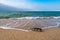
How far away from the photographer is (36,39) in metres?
5.56

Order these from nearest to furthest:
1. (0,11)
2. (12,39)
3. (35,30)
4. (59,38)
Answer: (12,39) → (59,38) → (35,30) → (0,11)

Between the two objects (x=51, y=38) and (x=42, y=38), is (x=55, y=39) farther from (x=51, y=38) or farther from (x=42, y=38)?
(x=42, y=38)

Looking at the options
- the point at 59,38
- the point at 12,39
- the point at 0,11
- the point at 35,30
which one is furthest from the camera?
the point at 0,11

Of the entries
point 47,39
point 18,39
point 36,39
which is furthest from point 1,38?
point 47,39

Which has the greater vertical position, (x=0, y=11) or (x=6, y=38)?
(x=6, y=38)

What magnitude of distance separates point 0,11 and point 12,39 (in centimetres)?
2413

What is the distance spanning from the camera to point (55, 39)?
221 inches

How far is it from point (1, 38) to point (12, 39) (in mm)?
547

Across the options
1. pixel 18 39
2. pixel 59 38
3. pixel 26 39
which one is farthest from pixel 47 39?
pixel 18 39

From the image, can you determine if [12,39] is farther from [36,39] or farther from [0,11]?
[0,11]

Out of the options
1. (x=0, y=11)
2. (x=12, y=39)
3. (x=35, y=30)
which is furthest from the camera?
(x=0, y=11)

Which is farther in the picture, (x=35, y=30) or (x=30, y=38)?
(x=35, y=30)

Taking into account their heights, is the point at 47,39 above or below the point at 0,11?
above

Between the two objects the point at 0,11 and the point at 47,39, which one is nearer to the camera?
the point at 47,39
